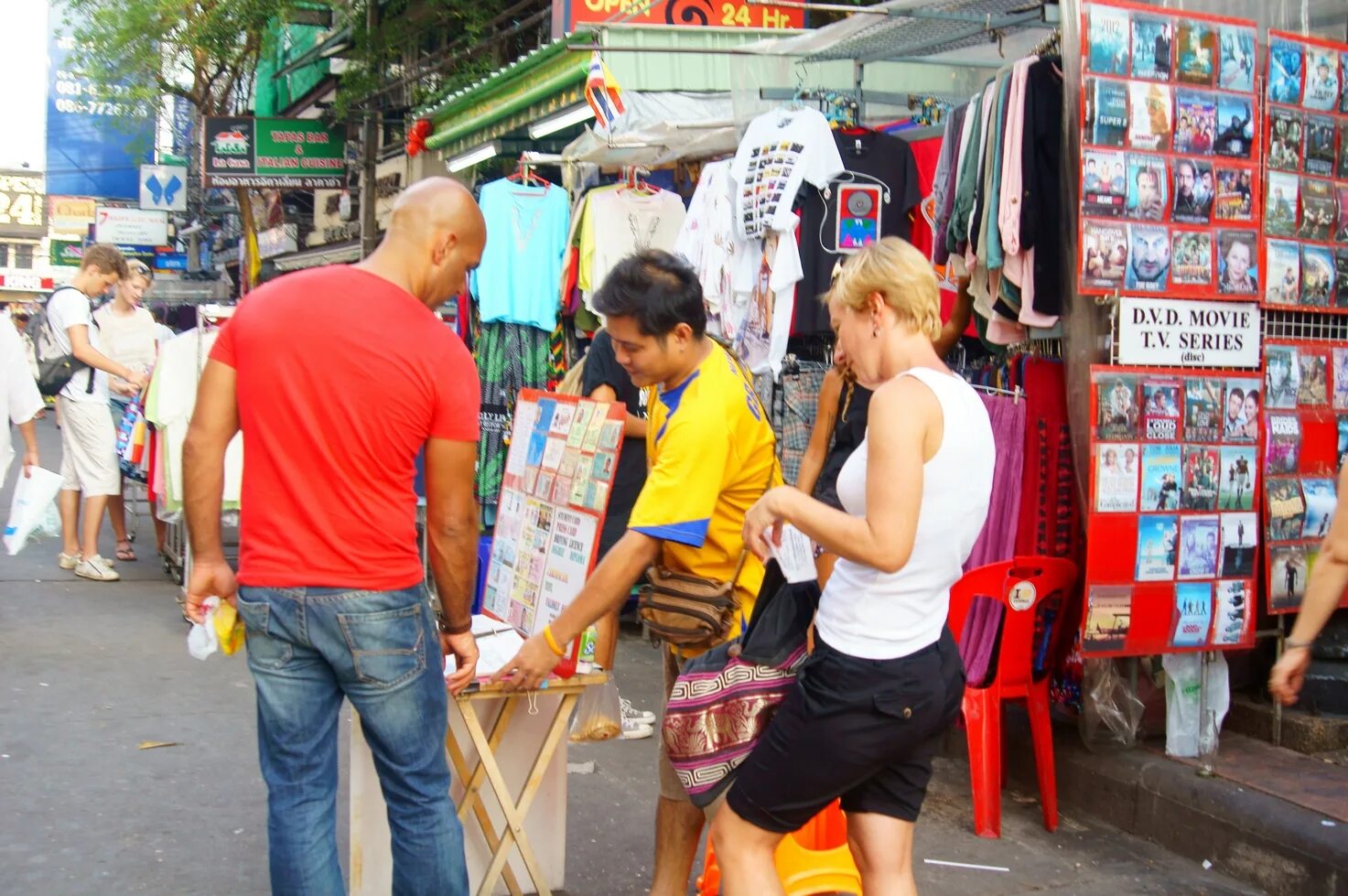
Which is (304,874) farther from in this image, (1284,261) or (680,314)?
(1284,261)

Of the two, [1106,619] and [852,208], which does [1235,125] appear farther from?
[1106,619]

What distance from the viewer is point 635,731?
5941 millimetres

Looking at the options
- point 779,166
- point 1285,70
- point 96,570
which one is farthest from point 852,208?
point 96,570

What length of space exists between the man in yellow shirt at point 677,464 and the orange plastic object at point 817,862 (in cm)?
25

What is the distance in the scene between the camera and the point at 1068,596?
5.29m

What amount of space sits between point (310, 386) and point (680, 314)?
98 centimetres

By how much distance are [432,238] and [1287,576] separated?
3.81 m

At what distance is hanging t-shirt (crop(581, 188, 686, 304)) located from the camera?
7.73 m

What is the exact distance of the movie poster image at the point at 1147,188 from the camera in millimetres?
4934

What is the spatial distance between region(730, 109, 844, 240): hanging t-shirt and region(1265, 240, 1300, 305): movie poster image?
186cm

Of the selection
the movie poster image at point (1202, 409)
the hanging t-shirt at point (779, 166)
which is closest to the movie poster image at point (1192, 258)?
the movie poster image at point (1202, 409)

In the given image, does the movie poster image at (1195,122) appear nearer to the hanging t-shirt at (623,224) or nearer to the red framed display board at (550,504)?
the red framed display board at (550,504)

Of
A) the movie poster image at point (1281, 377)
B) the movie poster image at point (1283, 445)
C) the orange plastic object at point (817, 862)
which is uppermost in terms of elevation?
the movie poster image at point (1281, 377)

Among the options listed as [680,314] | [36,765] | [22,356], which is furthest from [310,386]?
[22,356]
